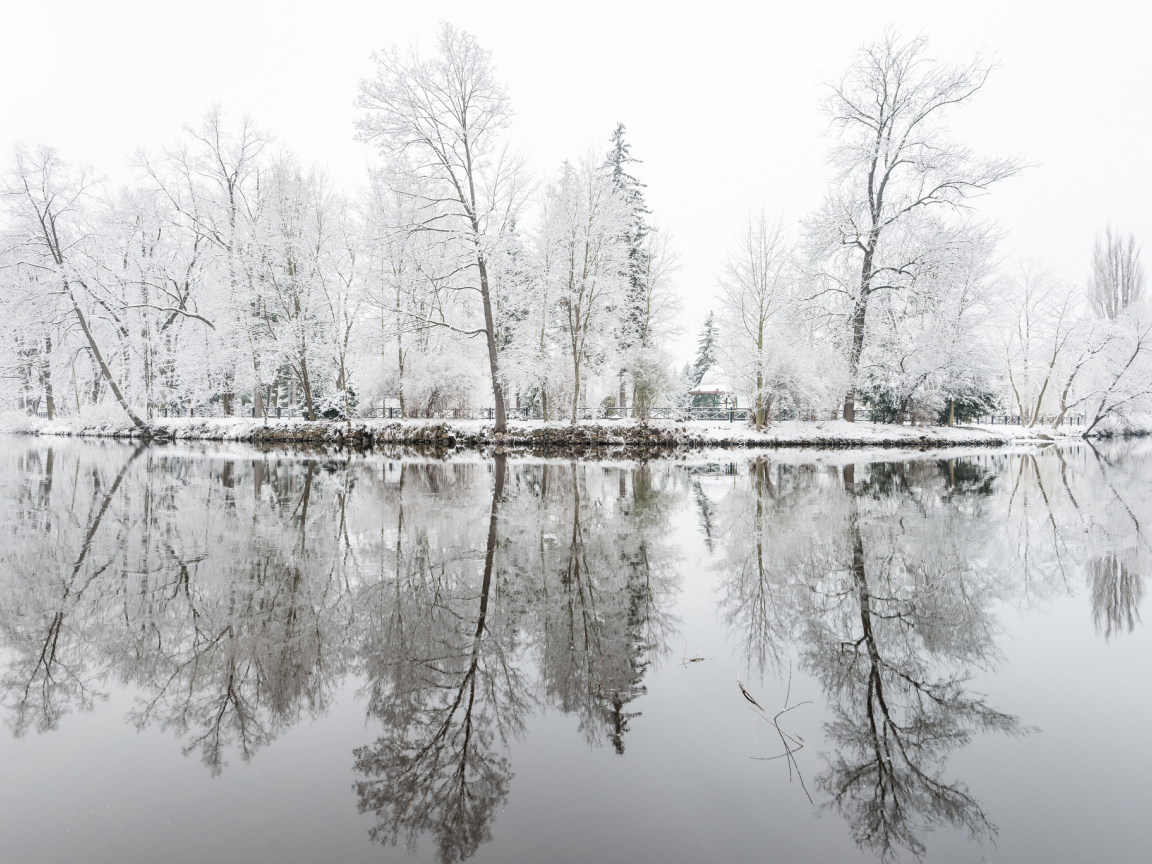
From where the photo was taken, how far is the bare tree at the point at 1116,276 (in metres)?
43.4

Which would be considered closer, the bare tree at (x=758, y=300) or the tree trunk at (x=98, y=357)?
the tree trunk at (x=98, y=357)

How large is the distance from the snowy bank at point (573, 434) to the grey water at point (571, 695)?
54.3ft

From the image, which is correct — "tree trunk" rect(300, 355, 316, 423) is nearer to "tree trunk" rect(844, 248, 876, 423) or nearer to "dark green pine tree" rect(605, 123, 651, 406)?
"dark green pine tree" rect(605, 123, 651, 406)

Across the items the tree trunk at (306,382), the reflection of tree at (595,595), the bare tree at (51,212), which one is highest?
the bare tree at (51,212)

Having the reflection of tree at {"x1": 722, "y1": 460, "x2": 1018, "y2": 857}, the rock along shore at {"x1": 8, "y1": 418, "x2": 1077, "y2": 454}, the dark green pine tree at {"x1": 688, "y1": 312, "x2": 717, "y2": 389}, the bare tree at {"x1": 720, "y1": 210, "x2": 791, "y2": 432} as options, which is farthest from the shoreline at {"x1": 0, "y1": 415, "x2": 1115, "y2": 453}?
the dark green pine tree at {"x1": 688, "y1": 312, "x2": 717, "y2": 389}

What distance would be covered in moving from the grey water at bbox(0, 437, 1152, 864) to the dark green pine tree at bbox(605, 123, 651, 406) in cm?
2210

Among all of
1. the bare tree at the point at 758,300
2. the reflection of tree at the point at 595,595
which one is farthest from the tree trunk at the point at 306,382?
the reflection of tree at the point at 595,595

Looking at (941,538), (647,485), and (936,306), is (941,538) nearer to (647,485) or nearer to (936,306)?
(647,485)

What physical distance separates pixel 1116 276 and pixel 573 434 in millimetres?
48041

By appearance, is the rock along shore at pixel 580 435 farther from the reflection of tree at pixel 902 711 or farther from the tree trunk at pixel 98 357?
the reflection of tree at pixel 902 711

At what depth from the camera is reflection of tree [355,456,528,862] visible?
2.39 metres

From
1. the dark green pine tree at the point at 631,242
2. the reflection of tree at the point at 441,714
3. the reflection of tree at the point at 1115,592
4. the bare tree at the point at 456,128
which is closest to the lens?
the reflection of tree at the point at 441,714

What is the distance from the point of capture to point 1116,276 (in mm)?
43906

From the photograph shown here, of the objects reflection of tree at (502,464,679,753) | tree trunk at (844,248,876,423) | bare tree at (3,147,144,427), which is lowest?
reflection of tree at (502,464,679,753)
